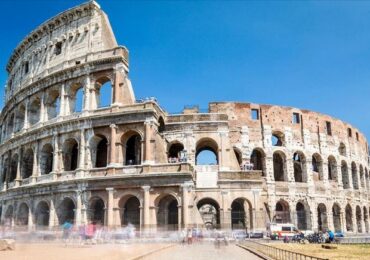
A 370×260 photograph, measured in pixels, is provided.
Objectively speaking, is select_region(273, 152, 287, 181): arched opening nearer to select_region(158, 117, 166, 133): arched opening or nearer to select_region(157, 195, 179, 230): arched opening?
select_region(158, 117, 166, 133): arched opening

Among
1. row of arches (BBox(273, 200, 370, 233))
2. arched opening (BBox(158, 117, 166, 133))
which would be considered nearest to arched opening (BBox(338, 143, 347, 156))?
row of arches (BBox(273, 200, 370, 233))

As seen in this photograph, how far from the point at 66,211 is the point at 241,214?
525 inches

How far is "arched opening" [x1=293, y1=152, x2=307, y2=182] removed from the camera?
3393cm

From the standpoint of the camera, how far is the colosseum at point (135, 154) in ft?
85.2

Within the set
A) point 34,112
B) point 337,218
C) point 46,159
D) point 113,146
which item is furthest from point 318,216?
point 34,112

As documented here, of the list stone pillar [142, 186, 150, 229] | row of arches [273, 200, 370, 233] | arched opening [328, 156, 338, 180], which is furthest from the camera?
arched opening [328, 156, 338, 180]

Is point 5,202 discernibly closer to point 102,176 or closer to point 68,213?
point 68,213

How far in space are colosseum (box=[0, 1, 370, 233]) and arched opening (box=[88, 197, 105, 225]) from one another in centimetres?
8

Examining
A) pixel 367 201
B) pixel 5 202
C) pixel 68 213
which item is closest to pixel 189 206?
pixel 68 213

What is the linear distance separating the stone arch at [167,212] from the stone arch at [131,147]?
11.4ft

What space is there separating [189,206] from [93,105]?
10703 millimetres

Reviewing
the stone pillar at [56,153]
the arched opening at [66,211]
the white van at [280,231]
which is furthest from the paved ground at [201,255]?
the stone pillar at [56,153]

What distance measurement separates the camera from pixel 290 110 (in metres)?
34.4

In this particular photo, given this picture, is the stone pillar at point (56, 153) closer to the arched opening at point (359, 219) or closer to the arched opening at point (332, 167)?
the arched opening at point (332, 167)
